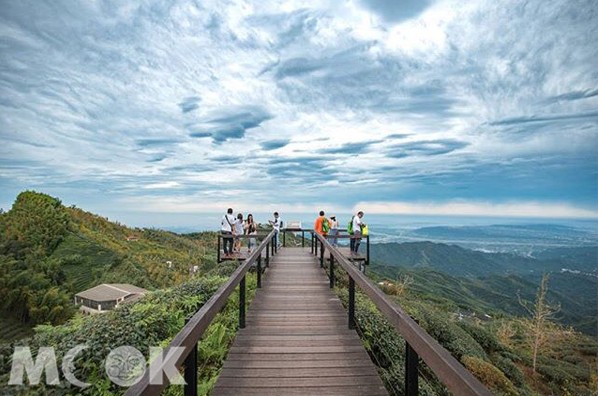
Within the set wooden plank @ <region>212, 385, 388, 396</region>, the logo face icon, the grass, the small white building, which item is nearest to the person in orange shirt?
the small white building

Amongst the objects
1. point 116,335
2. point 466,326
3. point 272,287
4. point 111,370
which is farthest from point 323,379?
point 466,326

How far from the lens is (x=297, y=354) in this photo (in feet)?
14.3

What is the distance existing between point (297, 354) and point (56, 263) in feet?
72.6

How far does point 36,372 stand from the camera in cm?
452

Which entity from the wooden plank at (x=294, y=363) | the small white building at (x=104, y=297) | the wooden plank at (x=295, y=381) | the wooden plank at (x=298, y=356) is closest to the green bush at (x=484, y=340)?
the wooden plank at (x=298, y=356)

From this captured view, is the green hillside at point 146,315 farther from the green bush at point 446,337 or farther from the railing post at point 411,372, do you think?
the railing post at point 411,372

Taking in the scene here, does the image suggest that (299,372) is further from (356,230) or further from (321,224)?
(321,224)

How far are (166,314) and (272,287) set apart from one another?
8.72 ft

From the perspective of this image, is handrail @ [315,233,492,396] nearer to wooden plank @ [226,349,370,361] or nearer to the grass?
wooden plank @ [226,349,370,361]

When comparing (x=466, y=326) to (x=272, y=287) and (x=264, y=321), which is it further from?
(x=264, y=321)

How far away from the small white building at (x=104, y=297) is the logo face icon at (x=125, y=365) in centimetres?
1182

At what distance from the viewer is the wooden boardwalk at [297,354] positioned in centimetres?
353

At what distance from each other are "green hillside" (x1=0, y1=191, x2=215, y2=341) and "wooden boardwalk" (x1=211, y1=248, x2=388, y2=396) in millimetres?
11697

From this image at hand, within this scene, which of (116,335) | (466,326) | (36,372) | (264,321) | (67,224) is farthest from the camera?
(67,224)
